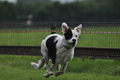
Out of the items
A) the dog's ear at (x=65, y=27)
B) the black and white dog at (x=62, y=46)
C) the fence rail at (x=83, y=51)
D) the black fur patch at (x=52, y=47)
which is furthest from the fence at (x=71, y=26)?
the dog's ear at (x=65, y=27)

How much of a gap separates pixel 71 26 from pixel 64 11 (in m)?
50.6

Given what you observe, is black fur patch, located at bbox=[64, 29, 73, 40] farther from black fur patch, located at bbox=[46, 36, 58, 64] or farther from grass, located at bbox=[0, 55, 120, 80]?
grass, located at bbox=[0, 55, 120, 80]

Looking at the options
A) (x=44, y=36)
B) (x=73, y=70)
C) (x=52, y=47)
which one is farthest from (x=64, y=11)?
(x=52, y=47)

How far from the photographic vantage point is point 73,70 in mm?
11938

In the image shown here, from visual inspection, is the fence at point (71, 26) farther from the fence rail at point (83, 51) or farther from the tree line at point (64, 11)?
the tree line at point (64, 11)

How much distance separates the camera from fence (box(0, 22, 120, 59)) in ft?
39.9

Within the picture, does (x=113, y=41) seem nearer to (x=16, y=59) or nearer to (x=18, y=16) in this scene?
(x=16, y=59)

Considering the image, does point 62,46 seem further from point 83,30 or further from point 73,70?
point 83,30

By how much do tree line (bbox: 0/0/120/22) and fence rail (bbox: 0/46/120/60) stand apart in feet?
148

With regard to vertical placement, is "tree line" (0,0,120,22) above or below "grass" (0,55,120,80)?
below

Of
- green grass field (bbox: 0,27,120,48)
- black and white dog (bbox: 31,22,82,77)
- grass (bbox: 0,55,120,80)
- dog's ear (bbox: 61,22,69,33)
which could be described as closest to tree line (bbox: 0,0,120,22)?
green grass field (bbox: 0,27,120,48)

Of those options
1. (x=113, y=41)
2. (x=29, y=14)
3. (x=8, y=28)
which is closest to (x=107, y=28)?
(x=113, y=41)

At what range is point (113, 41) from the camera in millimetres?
12578

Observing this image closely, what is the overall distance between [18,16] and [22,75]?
53.3 meters
